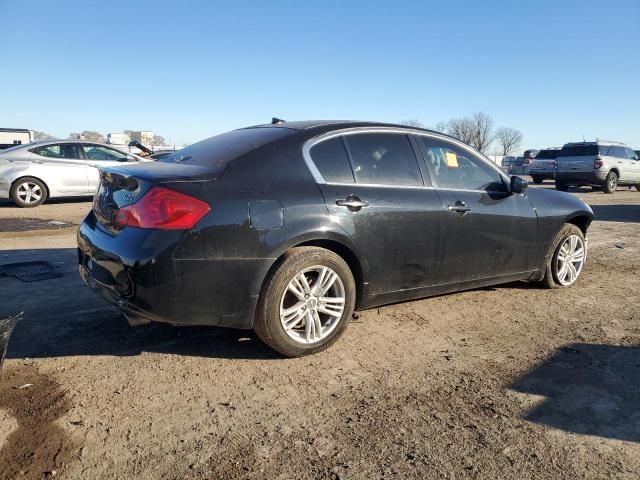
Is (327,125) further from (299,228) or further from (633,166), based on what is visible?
(633,166)

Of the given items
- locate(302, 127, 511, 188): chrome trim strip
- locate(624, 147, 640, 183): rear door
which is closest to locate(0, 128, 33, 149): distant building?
locate(624, 147, 640, 183): rear door

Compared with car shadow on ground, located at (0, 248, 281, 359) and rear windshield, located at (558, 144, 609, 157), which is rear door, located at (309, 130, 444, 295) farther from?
rear windshield, located at (558, 144, 609, 157)

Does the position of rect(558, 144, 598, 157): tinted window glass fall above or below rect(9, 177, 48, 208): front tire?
above

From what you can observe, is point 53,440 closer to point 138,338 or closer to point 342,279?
point 138,338

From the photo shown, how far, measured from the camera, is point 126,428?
2549 millimetres

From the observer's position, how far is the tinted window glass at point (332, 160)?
11.7 feet

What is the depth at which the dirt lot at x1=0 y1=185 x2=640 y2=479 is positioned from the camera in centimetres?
232

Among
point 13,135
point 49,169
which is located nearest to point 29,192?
point 49,169

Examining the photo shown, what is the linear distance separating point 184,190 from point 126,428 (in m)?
1.35

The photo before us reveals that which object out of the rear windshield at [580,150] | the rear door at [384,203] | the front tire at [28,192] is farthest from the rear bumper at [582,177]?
the front tire at [28,192]

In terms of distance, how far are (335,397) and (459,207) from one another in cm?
204

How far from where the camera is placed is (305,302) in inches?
133

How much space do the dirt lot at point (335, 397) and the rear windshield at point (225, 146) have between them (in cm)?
132

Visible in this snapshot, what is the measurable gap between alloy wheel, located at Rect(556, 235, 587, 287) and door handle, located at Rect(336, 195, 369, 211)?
106 inches
